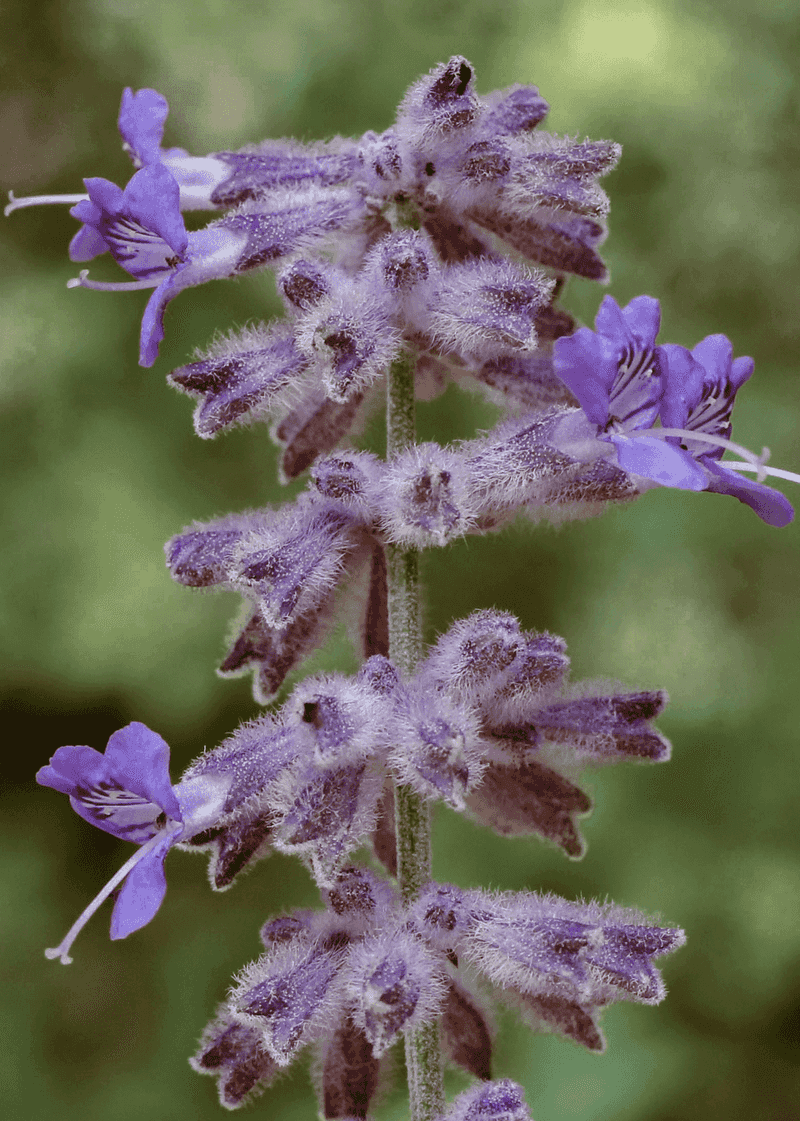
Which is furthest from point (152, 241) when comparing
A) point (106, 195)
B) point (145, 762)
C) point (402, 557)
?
point (145, 762)

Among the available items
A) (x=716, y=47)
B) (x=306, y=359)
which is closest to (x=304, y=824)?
(x=306, y=359)

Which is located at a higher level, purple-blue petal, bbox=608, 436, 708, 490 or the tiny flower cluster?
purple-blue petal, bbox=608, 436, 708, 490

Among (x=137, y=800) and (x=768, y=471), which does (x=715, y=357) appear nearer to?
(x=768, y=471)

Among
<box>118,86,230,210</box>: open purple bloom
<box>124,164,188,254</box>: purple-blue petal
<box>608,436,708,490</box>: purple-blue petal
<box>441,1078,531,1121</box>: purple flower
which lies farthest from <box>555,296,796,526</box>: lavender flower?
<box>441,1078,531,1121</box>: purple flower

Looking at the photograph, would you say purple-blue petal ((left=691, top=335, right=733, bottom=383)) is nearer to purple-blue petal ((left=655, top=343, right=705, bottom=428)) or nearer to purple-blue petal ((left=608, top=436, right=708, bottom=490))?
purple-blue petal ((left=655, top=343, right=705, bottom=428))

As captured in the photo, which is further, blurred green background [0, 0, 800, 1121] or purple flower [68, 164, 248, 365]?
blurred green background [0, 0, 800, 1121]

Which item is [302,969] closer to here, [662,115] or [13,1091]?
[13,1091]
